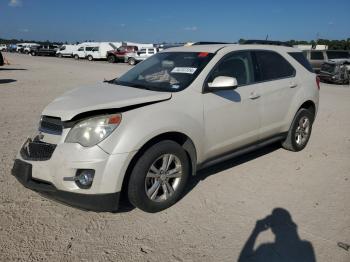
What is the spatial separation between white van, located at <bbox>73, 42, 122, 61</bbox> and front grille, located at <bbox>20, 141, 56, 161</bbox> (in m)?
42.7

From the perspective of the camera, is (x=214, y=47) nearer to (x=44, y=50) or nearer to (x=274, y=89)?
(x=274, y=89)

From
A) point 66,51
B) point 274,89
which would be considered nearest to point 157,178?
point 274,89

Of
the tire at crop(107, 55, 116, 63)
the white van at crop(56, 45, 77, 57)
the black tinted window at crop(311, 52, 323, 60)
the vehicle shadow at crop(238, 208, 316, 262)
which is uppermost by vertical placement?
the white van at crop(56, 45, 77, 57)

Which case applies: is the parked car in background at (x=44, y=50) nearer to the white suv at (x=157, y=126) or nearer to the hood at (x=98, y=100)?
the white suv at (x=157, y=126)

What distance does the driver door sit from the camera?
4362 mm

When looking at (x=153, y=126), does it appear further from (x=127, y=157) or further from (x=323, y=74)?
(x=323, y=74)

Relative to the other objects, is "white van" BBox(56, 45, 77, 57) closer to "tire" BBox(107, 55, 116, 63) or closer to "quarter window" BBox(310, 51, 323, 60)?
"tire" BBox(107, 55, 116, 63)

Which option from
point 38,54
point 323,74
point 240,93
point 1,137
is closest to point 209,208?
point 240,93

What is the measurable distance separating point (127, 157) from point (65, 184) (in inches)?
25.3

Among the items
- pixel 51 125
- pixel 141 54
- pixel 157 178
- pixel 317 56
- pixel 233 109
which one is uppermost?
pixel 141 54

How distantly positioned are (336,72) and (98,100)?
60.6ft

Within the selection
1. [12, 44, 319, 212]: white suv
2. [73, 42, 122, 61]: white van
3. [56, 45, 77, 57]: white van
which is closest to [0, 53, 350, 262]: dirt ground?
[12, 44, 319, 212]: white suv

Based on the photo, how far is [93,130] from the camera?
3.53 m

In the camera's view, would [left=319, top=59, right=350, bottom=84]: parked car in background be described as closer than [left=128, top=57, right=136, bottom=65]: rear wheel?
Yes
